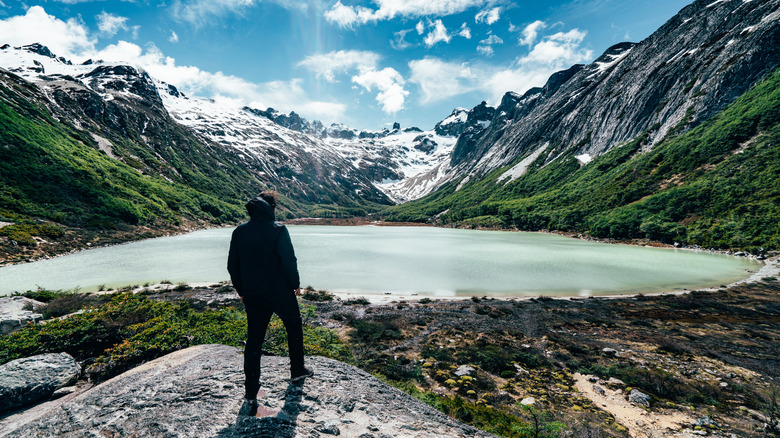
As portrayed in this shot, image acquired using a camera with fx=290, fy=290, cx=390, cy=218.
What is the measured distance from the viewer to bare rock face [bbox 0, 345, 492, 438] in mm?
3846

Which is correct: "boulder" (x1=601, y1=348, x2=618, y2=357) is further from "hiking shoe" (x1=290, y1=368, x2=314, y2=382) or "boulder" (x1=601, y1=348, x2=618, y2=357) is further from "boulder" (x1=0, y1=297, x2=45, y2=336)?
"boulder" (x1=0, y1=297, x2=45, y2=336)

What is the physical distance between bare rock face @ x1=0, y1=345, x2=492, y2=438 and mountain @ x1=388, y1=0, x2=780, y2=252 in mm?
54664

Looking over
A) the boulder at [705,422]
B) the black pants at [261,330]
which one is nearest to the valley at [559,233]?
the boulder at [705,422]

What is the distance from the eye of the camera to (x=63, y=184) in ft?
197

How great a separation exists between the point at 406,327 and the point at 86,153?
116 m

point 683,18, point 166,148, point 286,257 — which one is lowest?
point 286,257

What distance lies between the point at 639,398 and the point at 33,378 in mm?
15508

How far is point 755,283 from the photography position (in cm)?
2434

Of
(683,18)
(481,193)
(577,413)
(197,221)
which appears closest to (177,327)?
(577,413)

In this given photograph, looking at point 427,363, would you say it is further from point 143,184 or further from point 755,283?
point 143,184

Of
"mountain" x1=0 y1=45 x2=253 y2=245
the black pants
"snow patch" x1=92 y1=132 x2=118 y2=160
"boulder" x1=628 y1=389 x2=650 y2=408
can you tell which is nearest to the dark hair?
the black pants

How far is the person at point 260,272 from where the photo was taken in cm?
486

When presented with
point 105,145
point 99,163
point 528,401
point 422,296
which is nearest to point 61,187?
point 99,163

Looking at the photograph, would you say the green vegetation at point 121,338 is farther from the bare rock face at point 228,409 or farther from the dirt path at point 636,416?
the dirt path at point 636,416
